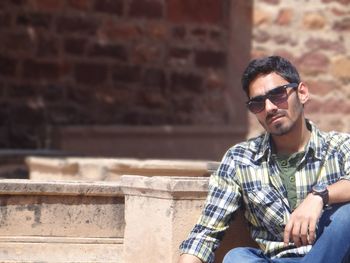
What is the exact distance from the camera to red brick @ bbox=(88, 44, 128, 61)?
11.2 m

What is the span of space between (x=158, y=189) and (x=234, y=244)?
1.30 feet

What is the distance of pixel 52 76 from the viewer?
10984 mm

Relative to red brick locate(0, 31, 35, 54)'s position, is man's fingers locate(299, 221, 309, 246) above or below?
below

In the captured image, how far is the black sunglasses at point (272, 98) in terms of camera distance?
14.5ft

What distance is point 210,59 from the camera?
1161 centimetres

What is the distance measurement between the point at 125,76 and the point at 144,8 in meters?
0.70

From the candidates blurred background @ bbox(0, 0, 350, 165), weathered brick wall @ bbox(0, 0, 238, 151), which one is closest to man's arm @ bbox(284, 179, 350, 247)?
blurred background @ bbox(0, 0, 350, 165)

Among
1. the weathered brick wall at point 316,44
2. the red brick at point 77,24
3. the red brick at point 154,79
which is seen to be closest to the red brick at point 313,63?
the weathered brick wall at point 316,44

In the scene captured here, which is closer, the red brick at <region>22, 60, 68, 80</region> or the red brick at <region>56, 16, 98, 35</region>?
the red brick at <region>22, 60, 68, 80</region>

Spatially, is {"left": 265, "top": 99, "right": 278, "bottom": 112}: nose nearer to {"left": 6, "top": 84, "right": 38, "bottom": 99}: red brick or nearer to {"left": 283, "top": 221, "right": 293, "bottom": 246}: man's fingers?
{"left": 283, "top": 221, "right": 293, "bottom": 246}: man's fingers

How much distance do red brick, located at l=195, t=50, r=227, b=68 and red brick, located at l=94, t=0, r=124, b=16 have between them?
0.91 meters

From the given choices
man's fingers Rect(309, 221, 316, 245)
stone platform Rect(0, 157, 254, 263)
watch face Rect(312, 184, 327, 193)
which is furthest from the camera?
stone platform Rect(0, 157, 254, 263)

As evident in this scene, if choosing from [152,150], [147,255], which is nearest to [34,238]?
[147,255]

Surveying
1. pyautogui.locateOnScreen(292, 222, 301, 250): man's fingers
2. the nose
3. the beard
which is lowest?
pyautogui.locateOnScreen(292, 222, 301, 250): man's fingers
